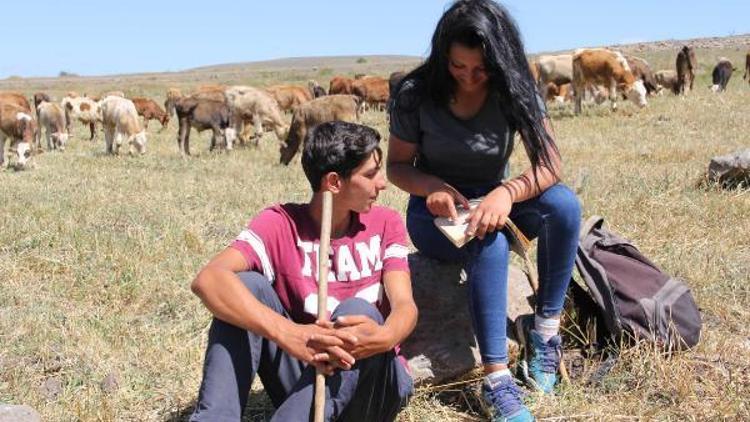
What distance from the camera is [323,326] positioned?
2.74m

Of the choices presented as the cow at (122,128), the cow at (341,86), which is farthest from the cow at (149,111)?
the cow at (341,86)

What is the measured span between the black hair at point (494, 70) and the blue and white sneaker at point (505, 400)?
2.86ft

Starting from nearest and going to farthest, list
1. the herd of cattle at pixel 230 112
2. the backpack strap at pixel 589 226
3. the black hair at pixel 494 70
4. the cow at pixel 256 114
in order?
the black hair at pixel 494 70, the backpack strap at pixel 589 226, the herd of cattle at pixel 230 112, the cow at pixel 256 114

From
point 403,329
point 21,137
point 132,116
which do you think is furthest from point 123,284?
point 132,116

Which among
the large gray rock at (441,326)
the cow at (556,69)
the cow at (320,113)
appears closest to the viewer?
the large gray rock at (441,326)

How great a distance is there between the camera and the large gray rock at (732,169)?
7492 mm

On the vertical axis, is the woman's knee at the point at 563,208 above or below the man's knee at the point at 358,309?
above

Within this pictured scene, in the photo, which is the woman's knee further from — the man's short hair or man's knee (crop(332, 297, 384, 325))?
man's knee (crop(332, 297, 384, 325))

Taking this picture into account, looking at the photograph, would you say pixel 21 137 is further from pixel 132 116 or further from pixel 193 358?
pixel 193 358

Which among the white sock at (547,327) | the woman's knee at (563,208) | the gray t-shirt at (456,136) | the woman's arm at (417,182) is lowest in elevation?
the white sock at (547,327)

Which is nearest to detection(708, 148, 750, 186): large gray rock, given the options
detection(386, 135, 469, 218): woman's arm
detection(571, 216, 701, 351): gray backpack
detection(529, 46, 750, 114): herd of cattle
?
detection(571, 216, 701, 351): gray backpack

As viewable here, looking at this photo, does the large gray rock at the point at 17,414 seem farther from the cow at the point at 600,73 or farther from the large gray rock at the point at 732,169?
the cow at the point at 600,73

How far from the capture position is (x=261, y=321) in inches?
107

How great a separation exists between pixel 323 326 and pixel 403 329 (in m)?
0.30
